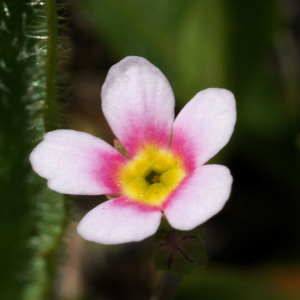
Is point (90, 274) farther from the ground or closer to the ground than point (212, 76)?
closer to the ground

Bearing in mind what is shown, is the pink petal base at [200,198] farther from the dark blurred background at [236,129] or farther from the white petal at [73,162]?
the dark blurred background at [236,129]

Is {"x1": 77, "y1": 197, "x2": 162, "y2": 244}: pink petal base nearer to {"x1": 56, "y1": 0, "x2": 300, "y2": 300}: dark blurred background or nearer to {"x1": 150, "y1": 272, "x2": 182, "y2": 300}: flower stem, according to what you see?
{"x1": 150, "y1": 272, "x2": 182, "y2": 300}: flower stem

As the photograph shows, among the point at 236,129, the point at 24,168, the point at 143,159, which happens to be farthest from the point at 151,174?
the point at 236,129

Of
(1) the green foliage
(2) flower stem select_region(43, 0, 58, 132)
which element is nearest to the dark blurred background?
(1) the green foliage

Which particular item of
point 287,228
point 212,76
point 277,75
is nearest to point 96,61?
point 212,76

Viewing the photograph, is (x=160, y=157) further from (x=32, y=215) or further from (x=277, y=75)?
(x=277, y=75)

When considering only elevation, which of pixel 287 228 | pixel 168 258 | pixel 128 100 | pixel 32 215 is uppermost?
pixel 128 100

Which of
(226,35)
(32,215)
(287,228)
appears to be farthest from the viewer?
(287,228)
